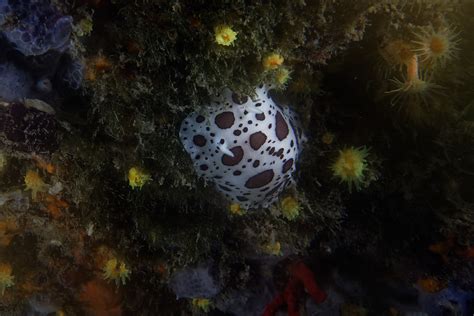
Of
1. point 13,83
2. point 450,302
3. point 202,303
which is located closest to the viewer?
point 13,83

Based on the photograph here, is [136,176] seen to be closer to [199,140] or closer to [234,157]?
[199,140]

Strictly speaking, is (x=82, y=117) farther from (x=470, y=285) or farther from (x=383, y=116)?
(x=470, y=285)

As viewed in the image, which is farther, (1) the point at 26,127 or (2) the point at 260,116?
(2) the point at 260,116

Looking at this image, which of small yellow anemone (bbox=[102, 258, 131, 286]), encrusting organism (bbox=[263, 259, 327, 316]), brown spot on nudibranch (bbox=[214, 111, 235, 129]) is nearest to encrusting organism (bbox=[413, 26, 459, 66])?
brown spot on nudibranch (bbox=[214, 111, 235, 129])

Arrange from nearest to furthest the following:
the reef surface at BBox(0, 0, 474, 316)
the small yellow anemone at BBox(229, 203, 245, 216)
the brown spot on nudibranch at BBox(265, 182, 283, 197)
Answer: the reef surface at BBox(0, 0, 474, 316) < the brown spot on nudibranch at BBox(265, 182, 283, 197) < the small yellow anemone at BBox(229, 203, 245, 216)

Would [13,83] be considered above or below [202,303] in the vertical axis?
above

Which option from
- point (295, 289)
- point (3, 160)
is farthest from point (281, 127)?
point (295, 289)

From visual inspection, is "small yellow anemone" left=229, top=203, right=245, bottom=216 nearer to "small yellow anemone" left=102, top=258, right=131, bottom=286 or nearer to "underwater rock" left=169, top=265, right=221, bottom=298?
"underwater rock" left=169, top=265, right=221, bottom=298

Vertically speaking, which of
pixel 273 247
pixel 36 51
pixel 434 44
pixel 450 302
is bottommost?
pixel 450 302
